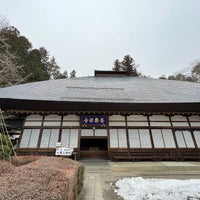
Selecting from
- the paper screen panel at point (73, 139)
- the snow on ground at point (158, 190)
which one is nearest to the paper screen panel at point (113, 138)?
the paper screen panel at point (73, 139)

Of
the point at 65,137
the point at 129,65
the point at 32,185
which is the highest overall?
the point at 129,65

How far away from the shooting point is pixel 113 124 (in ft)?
24.2

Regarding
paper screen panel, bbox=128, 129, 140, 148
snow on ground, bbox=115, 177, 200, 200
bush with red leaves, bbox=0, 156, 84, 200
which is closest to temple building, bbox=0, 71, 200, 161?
paper screen panel, bbox=128, 129, 140, 148

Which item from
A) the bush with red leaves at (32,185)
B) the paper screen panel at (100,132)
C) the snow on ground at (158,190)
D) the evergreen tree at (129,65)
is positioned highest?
the evergreen tree at (129,65)

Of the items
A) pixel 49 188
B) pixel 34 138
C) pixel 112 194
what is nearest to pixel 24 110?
pixel 34 138

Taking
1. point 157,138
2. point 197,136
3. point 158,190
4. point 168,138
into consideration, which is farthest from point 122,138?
point 197,136

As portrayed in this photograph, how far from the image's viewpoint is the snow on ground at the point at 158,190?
3053mm

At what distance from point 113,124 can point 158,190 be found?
166 inches

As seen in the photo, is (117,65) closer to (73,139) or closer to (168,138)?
(168,138)

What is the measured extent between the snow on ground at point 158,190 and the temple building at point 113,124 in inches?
118

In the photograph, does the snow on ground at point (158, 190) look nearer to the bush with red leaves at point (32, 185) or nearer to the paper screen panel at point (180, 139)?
the bush with red leaves at point (32, 185)

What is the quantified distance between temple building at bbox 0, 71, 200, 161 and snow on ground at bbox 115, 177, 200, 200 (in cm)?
300

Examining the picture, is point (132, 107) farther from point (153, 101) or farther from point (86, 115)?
point (86, 115)

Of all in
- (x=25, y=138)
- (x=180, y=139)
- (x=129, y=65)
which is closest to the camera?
(x=25, y=138)
